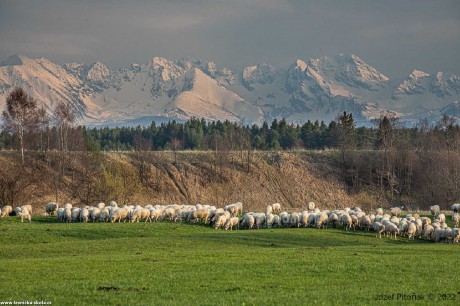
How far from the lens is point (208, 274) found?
2466 centimetres

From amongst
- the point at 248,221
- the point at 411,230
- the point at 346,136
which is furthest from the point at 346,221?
the point at 346,136

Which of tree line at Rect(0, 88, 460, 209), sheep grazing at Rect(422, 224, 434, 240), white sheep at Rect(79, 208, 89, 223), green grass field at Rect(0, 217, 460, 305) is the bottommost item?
sheep grazing at Rect(422, 224, 434, 240)

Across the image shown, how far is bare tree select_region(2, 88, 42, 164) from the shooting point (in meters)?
89.3

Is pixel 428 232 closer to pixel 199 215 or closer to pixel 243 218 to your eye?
pixel 243 218

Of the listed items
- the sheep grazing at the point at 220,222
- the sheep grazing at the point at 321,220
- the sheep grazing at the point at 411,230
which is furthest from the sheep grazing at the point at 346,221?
the sheep grazing at the point at 220,222

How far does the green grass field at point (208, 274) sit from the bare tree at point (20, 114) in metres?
52.2

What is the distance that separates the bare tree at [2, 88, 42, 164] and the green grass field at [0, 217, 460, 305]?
171ft

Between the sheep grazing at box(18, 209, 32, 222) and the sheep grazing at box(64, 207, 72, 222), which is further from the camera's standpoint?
the sheep grazing at box(64, 207, 72, 222)

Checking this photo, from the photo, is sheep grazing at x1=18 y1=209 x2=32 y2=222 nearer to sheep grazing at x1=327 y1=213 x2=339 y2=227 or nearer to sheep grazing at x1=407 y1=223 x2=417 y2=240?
sheep grazing at x1=327 y1=213 x2=339 y2=227

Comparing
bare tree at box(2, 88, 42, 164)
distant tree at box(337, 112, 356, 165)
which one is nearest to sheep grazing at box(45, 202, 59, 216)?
bare tree at box(2, 88, 42, 164)

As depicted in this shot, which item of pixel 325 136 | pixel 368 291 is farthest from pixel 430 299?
pixel 325 136

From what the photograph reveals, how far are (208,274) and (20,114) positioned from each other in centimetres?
7179

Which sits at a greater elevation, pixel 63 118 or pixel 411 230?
pixel 63 118

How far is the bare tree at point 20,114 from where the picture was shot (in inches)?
3516
